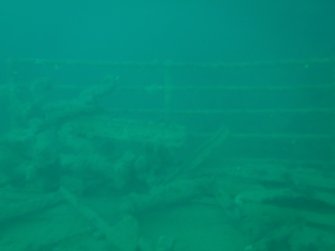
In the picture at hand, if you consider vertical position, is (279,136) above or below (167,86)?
below

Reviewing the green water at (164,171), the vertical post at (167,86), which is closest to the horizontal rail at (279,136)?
the green water at (164,171)

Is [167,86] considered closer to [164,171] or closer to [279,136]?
[279,136]

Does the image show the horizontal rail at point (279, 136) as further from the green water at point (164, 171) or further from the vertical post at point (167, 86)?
the vertical post at point (167, 86)

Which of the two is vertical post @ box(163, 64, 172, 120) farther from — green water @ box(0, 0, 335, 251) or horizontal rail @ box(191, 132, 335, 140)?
horizontal rail @ box(191, 132, 335, 140)

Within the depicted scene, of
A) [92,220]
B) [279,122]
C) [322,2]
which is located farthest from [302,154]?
[322,2]

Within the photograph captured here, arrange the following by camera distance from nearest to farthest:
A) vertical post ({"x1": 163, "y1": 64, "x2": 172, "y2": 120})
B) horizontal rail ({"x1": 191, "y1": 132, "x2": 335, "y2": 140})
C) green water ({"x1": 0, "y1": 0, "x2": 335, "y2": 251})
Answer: green water ({"x1": 0, "y1": 0, "x2": 335, "y2": 251})
horizontal rail ({"x1": 191, "y1": 132, "x2": 335, "y2": 140})
vertical post ({"x1": 163, "y1": 64, "x2": 172, "y2": 120})

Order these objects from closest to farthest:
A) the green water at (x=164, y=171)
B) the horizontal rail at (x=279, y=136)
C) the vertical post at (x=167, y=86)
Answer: the green water at (x=164, y=171), the horizontal rail at (x=279, y=136), the vertical post at (x=167, y=86)

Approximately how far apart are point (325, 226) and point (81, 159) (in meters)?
4.26

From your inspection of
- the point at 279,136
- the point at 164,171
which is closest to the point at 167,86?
the point at 279,136

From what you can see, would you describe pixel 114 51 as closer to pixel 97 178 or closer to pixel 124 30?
pixel 124 30

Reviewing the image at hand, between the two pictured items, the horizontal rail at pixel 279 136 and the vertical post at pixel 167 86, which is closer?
the horizontal rail at pixel 279 136

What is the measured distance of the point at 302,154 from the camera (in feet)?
42.7

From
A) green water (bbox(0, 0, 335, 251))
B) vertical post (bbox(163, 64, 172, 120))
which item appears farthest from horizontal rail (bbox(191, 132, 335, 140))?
vertical post (bbox(163, 64, 172, 120))

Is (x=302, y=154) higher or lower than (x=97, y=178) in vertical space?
lower
